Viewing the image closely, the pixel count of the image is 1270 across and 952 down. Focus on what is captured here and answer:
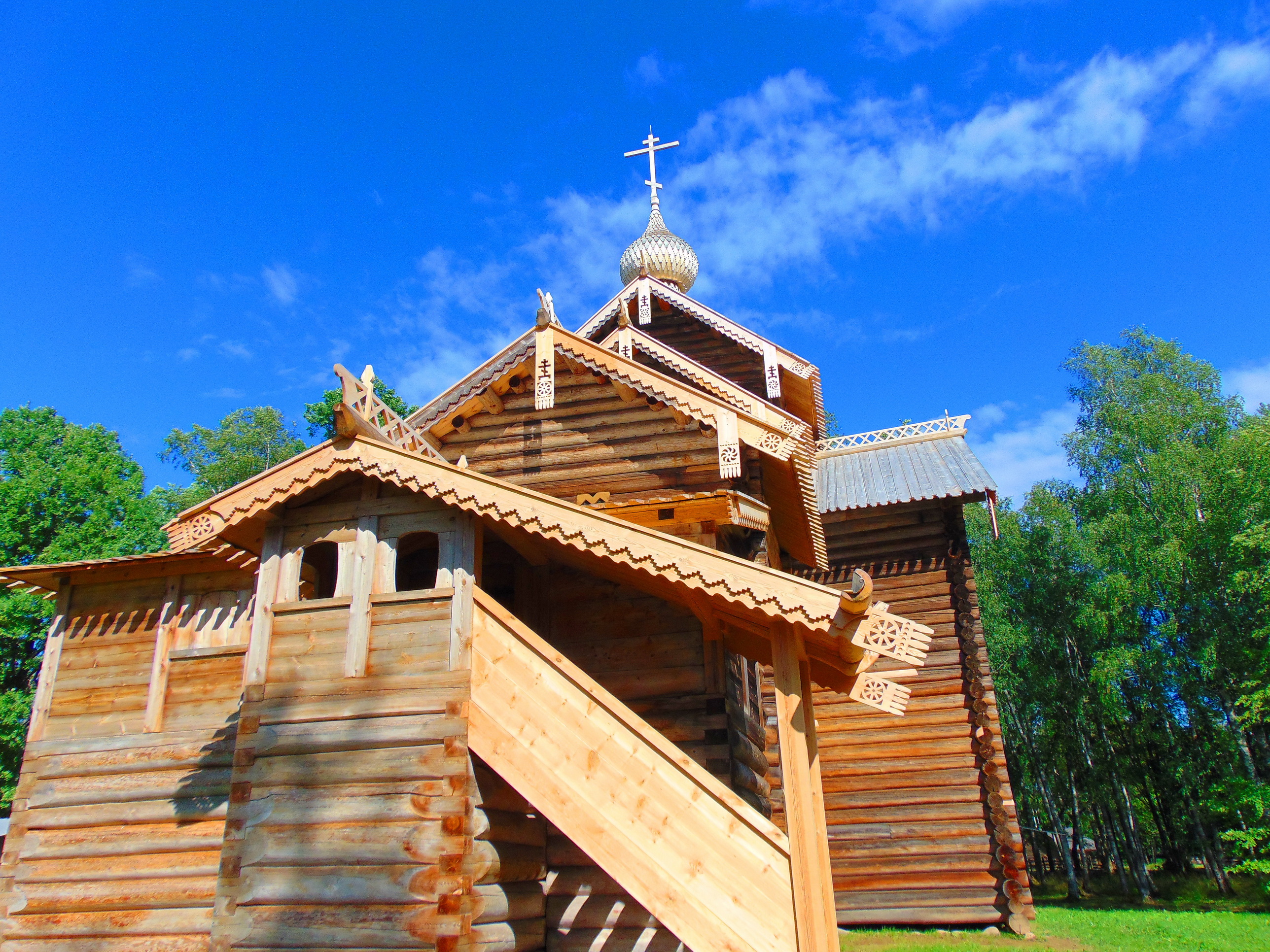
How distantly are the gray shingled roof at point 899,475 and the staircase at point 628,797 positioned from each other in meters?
10.3

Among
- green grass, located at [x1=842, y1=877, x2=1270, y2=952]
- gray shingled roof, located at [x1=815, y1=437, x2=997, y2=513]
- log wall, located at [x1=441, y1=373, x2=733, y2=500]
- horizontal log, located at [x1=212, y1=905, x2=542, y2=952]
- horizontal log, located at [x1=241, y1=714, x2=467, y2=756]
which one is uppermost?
gray shingled roof, located at [x1=815, y1=437, x2=997, y2=513]

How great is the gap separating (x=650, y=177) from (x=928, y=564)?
12195 millimetres

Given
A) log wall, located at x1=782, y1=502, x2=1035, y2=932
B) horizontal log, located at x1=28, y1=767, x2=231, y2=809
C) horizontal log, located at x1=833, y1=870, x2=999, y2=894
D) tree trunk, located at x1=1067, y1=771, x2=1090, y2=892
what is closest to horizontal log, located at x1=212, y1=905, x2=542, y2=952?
horizontal log, located at x1=28, y1=767, x2=231, y2=809

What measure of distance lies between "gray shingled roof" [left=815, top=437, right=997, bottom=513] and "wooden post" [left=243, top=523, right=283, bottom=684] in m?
10.8

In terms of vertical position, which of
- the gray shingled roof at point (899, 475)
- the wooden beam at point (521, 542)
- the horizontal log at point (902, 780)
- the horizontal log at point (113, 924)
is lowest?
the horizontal log at point (113, 924)

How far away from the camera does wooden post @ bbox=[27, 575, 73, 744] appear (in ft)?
38.1

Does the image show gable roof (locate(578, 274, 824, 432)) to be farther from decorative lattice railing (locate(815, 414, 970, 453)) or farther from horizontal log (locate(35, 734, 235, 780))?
horizontal log (locate(35, 734, 235, 780))

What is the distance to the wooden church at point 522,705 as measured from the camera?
23.0 ft

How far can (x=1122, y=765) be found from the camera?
30.6 m

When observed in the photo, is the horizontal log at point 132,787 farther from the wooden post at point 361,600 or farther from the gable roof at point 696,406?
the gable roof at point 696,406

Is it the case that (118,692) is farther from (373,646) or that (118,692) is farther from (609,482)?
(609,482)

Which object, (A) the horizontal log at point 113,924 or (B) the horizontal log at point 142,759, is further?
(B) the horizontal log at point 142,759

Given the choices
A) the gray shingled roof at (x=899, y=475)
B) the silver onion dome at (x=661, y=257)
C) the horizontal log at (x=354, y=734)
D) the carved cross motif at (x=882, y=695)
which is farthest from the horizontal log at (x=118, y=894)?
the silver onion dome at (x=661, y=257)

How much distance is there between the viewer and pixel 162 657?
Answer: 11.5 metres
